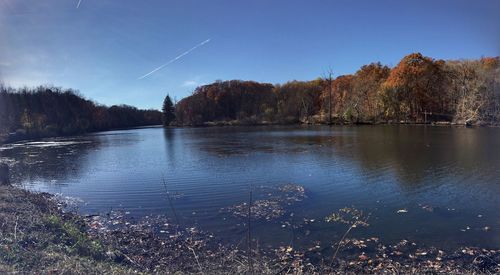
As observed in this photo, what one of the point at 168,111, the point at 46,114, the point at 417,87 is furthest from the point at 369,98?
the point at 46,114

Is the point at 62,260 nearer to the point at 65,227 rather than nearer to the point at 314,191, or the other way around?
the point at 65,227

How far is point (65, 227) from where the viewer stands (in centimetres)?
955

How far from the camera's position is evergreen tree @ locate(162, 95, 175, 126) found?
442 feet

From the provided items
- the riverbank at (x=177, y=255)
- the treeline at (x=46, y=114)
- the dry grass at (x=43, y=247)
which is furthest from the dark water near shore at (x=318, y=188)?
the treeline at (x=46, y=114)

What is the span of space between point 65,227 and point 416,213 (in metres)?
10.7

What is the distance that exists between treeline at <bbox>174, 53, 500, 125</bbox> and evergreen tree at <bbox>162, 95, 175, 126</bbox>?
266 centimetres

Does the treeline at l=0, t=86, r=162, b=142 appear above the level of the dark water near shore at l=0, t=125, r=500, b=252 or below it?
above

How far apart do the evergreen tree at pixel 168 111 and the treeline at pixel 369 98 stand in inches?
105

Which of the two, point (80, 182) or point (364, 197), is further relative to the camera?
point (80, 182)

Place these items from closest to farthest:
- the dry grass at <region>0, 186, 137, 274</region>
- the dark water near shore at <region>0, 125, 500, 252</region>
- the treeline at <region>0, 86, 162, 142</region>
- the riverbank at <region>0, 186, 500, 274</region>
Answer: the dry grass at <region>0, 186, 137, 274</region> < the riverbank at <region>0, 186, 500, 274</region> < the dark water near shore at <region>0, 125, 500, 252</region> < the treeline at <region>0, 86, 162, 142</region>

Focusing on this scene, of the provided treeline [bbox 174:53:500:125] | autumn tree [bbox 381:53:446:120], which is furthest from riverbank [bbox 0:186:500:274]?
autumn tree [bbox 381:53:446:120]

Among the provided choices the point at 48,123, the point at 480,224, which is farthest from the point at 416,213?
the point at 48,123

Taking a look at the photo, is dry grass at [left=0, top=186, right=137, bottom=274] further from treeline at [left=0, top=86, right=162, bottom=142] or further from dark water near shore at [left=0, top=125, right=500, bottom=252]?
treeline at [left=0, top=86, right=162, bottom=142]

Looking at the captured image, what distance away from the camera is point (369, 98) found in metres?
87.1
